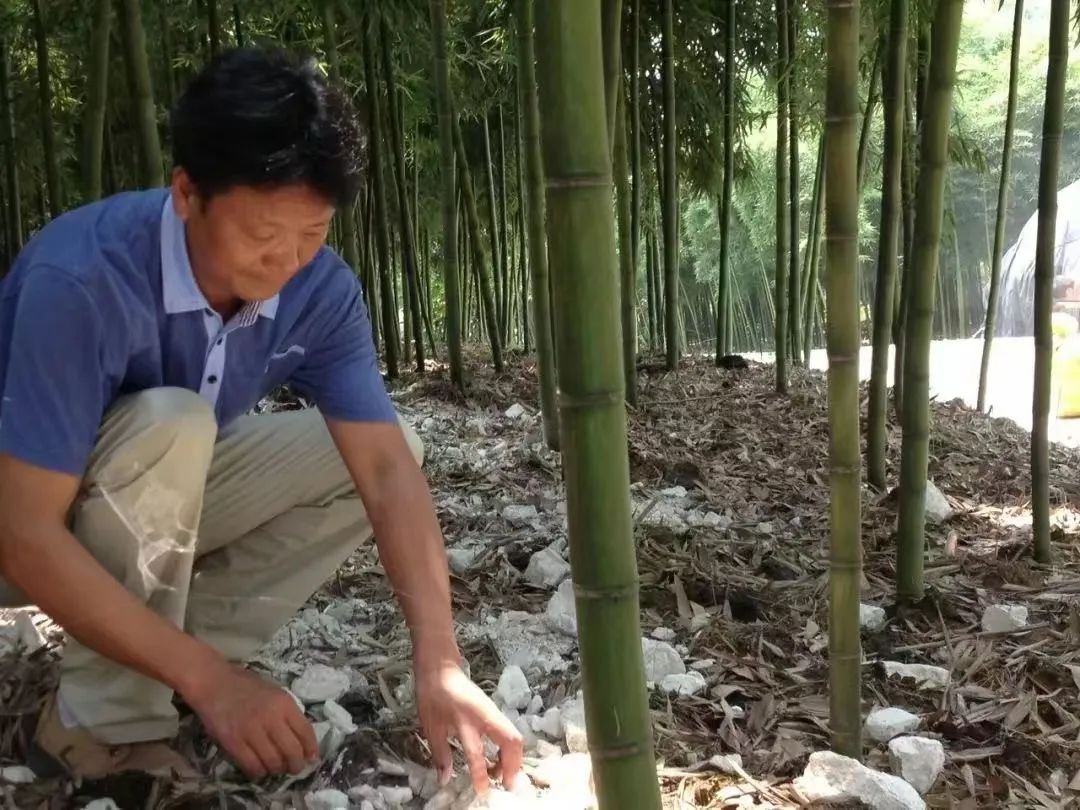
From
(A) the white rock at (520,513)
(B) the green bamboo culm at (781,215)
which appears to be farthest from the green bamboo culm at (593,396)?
(B) the green bamboo culm at (781,215)

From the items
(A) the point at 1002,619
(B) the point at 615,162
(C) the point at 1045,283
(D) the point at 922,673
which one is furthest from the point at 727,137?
(D) the point at 922,673

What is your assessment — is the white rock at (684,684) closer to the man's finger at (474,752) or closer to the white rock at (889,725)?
the white rock at (889,725)

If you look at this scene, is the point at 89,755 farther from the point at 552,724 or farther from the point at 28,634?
the point at 552,724

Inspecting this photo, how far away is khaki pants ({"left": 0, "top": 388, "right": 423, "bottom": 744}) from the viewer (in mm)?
1063

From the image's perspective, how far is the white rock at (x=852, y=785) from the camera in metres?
1.10

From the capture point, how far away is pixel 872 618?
166cm

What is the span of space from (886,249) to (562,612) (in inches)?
57.6

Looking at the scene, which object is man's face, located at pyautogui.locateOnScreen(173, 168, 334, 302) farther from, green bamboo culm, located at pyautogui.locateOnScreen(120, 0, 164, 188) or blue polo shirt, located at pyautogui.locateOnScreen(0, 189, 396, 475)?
green bamboo culm, located at pyautogui.locateOnScreen(120, 0, 164, 188)

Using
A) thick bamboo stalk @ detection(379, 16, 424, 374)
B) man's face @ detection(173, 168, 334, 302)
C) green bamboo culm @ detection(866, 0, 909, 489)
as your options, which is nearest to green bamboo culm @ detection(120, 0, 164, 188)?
man's face @ detection(173, 168, 334, 302)

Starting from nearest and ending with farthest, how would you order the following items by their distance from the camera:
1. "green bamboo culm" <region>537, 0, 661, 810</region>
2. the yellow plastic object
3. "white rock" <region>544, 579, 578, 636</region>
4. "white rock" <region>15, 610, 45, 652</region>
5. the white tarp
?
1. "green bamboo culm" <region>537, 0, 661, 810</region>
2. "white rock" <region>15, 610, 45, 652</region>
3. "white rock" <region>544, 579, 578, 636</region>
4. the yellow plastic object
5. the white tarp

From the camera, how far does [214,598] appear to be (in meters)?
1.33

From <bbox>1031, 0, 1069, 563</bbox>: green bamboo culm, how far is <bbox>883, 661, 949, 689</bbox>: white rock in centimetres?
60

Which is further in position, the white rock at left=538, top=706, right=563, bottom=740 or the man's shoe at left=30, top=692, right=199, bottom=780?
the white rock at left=538, top=706, right=563, bottom=740

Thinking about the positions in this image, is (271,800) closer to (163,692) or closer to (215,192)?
(163,692)
